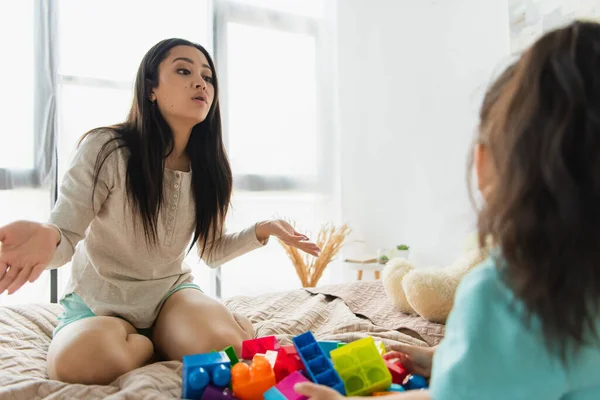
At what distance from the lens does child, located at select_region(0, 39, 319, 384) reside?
0.92m

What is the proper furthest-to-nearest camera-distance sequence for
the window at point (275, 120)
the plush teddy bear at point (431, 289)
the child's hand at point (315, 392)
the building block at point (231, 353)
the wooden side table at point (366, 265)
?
1. the window at point (275, 120)
2. the wooden side table at point (366, 265)
3. the plush teddy bear at point (431, 289)
4. the building block at point (231, 353)
5. the child's hand at point (315, 392)

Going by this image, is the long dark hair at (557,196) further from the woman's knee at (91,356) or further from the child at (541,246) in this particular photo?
the woman's knee at (91,356)

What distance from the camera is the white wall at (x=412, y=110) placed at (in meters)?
2.07

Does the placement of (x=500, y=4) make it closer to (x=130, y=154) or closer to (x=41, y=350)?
(x=130, y=154)

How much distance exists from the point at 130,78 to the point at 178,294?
1.32 metres

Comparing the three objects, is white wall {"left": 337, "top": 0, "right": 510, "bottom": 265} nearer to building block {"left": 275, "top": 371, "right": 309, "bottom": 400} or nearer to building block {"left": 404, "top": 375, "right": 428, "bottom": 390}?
building block {"left": 404, "top": 375, "right": 428, "bottom": 390}

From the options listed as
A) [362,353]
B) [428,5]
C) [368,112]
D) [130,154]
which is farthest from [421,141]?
[362,353]

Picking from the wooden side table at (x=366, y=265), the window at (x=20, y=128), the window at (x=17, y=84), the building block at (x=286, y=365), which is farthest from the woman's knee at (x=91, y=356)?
the wooden side table at (x=366, y=265)

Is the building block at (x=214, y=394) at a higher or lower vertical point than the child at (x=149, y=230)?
lower

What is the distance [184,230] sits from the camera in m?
1.19

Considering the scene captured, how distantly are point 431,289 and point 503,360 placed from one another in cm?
78

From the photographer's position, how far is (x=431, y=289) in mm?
1164

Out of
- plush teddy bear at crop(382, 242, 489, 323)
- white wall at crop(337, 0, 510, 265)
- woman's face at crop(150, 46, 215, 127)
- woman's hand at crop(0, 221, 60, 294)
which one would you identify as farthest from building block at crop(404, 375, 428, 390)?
white wall at crop(337, 0, 510, 265)

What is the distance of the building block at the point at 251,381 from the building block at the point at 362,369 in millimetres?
108
